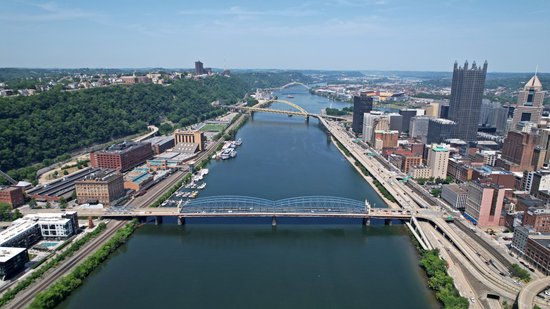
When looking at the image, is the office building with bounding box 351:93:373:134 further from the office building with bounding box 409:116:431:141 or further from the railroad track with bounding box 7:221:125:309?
the railroad track with bounding box 7:221:125:309

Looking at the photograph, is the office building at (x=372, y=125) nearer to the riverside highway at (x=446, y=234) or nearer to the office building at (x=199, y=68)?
the riverside highway at (x=446, y=234)

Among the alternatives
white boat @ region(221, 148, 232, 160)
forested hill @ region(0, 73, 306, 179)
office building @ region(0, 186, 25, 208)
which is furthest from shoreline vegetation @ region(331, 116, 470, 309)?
forested hill @ region(0, 73, 306, 179)

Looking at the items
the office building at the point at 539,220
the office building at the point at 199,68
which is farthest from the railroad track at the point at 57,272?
the office building at the point at 199,68

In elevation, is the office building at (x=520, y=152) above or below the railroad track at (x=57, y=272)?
above

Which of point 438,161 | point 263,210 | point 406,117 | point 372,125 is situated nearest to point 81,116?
point 263,210

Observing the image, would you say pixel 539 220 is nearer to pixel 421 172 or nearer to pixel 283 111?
pixel 421 172

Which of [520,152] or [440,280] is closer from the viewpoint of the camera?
[440,280]
